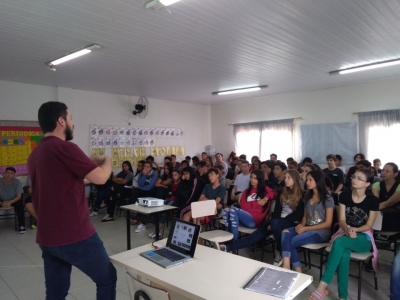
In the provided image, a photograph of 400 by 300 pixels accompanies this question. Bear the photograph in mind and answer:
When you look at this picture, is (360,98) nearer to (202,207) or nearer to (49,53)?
(202,207)

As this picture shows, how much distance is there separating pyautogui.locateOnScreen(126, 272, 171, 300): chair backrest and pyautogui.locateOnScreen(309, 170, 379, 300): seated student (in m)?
1.70

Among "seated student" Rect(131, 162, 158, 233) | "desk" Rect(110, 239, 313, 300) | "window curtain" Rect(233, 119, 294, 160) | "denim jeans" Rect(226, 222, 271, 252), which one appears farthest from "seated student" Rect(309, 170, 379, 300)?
"window curtain" Rect(233, 119, 294, 160)

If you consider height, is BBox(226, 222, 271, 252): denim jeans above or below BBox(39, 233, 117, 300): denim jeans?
below

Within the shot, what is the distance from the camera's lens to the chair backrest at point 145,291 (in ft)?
4.33

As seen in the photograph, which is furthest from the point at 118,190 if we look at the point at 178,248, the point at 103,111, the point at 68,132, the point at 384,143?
the point at 384,143

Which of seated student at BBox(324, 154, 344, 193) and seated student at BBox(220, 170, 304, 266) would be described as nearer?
seated student at BBox(220, 170, 304, 266)

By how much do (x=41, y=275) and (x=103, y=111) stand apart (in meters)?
4.61

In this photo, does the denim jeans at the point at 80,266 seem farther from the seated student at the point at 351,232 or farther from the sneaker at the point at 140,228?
the sneaker at the point at 140,228

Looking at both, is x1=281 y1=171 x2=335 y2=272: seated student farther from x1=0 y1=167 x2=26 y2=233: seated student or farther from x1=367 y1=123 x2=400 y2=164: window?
x1=0 y1=167 x2=26 y2=233: seated student

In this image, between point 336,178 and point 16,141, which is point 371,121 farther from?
point 16,141

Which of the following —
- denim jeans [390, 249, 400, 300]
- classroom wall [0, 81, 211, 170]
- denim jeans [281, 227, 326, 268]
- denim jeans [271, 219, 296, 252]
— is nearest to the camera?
denim jeans [390, 249, 400, 300]

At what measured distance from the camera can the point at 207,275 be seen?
156 cm

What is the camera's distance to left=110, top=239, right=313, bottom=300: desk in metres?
1.38

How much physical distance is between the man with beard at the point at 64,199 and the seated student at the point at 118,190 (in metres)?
4.40
